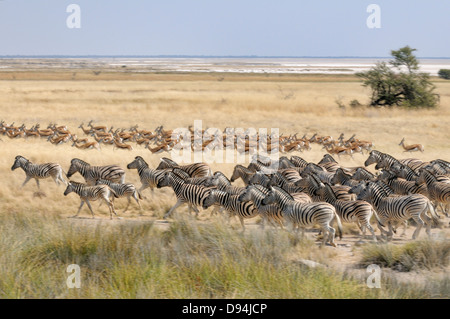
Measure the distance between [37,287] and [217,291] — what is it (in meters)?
2.20

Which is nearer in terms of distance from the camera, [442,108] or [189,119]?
[189,119]

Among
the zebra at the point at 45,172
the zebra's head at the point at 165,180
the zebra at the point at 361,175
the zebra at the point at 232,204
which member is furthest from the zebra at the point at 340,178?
the zebra at the point at 45,172

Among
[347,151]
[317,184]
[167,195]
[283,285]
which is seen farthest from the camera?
[347,151]

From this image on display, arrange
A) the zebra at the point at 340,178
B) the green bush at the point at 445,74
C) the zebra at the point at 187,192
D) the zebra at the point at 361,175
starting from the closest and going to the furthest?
the zebra at the point at 187,192 < the zebra at the point at 340,178 < the zebra at the point at 361,175 < the green bush at the point at 445,74

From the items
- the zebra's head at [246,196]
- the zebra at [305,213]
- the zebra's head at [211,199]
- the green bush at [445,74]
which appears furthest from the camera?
the green bush at [445,74]

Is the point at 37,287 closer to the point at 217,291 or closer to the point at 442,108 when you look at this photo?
the point at 217,291

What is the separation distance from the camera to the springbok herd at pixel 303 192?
1082 cm

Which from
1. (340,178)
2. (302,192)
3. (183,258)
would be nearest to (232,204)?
(302,192)

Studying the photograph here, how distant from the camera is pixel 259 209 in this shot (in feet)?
36.8

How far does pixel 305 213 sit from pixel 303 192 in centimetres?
250

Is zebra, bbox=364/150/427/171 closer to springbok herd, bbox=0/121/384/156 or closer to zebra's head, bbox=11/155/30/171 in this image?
springbok herd, bbox=0/121/384/156

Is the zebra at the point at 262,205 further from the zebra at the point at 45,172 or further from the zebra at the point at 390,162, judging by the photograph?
the zebra at the point at 390,162

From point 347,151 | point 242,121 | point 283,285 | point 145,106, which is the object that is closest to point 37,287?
point 283,285

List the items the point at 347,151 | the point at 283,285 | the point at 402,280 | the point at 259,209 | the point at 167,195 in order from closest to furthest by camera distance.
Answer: the point at 283,285 < the point at 402,280 < the point at 259,209 < the point at 167,195 < the point at 347,151
